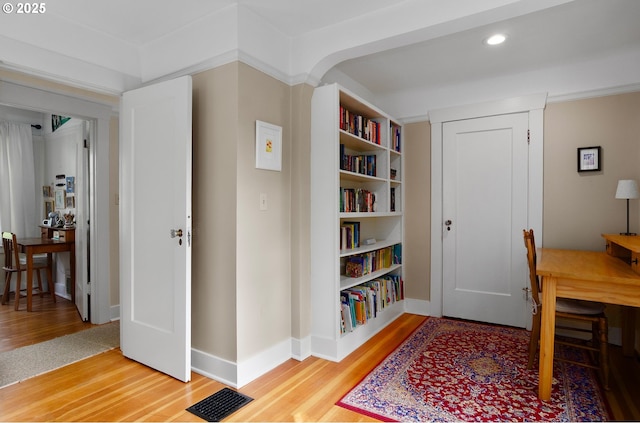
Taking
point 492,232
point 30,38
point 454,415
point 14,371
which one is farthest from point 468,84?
point 14,371

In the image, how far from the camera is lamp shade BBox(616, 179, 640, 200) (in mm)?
2759

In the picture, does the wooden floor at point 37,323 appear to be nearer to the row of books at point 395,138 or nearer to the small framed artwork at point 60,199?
the small framed artwork at point 60,199

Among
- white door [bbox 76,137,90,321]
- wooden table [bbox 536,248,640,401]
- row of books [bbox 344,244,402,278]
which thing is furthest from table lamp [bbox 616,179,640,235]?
white door [bbox 76,137,90,321]

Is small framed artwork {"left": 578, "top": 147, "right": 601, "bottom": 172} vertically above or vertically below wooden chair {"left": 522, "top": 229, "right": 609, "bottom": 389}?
above

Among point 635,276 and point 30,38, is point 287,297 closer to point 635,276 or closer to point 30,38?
point 635,276

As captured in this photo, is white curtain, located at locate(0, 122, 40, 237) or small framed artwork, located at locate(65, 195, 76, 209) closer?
small framed artwork, located at locate(65, 195, 76, 209)

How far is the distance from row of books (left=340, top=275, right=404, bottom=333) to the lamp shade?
197cm

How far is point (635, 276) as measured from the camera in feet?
6.58

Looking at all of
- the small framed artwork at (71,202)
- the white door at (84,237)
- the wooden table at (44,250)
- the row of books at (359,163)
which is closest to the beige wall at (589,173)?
the row of books at (359,163)

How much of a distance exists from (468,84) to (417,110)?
54 centimetres

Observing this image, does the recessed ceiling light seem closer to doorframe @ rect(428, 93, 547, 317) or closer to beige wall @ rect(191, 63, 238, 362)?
doorframe @ rect(428, 93, 547, 317)

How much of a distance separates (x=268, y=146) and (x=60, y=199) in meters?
3.90

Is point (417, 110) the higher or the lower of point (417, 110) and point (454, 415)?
the higher

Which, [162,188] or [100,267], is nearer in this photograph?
[162,188]
